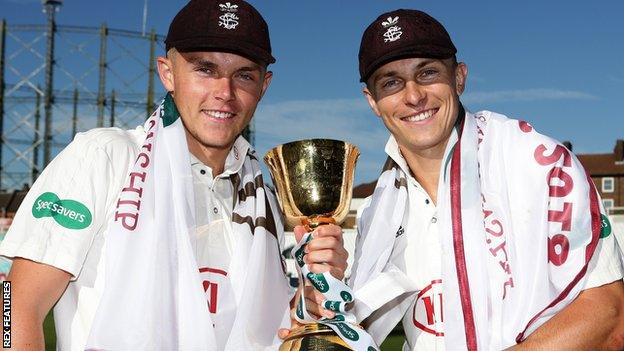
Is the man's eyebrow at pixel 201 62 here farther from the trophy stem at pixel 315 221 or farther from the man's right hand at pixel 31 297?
the man's right hand at pixel 31 297

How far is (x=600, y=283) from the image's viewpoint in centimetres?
324

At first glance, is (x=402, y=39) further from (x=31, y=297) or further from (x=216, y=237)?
(x=31, y=297)

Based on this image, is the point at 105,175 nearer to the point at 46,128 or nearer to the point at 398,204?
the point at 398,204

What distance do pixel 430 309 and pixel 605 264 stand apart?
31.3 inches

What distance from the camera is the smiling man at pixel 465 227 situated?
319cm

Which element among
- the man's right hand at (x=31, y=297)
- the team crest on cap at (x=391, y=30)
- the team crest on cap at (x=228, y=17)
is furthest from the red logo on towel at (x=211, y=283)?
the team crest on cap at (x=391, y=30)

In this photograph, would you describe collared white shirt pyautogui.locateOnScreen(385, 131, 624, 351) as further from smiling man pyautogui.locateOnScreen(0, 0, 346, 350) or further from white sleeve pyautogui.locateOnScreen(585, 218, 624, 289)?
smiling man pyautogui.locateOnScreen(0, 0, 346, 350)

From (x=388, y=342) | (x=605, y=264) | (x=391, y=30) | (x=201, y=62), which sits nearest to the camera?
(x=605, y=264)

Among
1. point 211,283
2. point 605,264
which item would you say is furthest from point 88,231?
point 605,264

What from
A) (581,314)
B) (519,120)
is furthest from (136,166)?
(581,314)

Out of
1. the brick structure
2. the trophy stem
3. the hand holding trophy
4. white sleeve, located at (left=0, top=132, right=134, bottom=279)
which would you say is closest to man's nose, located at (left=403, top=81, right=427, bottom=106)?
the hand holding trophy

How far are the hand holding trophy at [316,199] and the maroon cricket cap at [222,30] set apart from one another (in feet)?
1.65

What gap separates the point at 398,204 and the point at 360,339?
965mm

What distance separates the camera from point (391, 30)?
11.6ft
